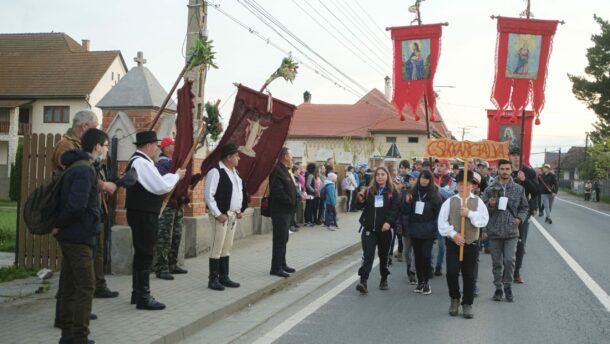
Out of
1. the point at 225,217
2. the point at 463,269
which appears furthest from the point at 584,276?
the point at 225,217

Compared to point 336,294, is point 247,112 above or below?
above

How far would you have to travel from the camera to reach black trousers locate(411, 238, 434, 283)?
8930 millimetres

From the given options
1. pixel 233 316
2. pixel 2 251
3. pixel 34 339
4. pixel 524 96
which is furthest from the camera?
pixel 524 96

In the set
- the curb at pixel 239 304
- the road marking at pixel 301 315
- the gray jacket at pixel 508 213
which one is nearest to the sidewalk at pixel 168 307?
the curb at pixel 239 304

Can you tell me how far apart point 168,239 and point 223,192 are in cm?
138

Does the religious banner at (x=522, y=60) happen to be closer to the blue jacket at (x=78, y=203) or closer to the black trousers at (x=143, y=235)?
the black trousers at (x=143, y=235)

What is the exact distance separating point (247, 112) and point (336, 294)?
2.87 metres

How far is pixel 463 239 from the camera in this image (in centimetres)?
752

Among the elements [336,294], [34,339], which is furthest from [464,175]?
[34,339]

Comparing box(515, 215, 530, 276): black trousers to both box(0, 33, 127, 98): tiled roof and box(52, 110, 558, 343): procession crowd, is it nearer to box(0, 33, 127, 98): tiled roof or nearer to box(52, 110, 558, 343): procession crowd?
box(52, 110, 558, 343): procession crowd

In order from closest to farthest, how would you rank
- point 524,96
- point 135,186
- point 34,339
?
1. point 34,339
2. point 135,186
3. point 524,96

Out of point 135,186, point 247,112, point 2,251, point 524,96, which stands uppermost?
point 524,96

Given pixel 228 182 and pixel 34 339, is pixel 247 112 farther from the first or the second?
pixel 34 339

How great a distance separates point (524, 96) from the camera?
12.6m
